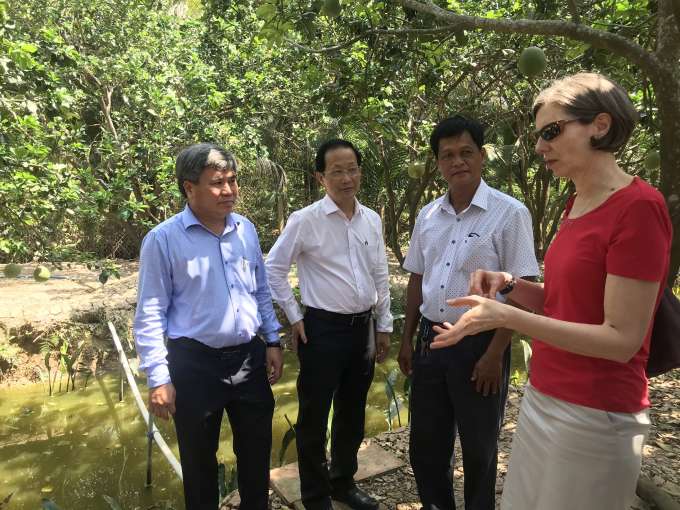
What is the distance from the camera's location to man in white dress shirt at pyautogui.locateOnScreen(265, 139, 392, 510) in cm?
256

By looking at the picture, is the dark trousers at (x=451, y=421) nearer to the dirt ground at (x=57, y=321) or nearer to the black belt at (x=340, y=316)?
the black belt at (x=340, y=316)

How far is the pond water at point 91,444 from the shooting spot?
13.7 feet

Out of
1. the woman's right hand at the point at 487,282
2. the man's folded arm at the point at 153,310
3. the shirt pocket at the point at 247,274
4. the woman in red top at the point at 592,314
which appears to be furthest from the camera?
the shirt pocket at the point at 247,274

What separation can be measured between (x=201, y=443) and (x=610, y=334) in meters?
1.75

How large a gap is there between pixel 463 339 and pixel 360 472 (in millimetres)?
1316

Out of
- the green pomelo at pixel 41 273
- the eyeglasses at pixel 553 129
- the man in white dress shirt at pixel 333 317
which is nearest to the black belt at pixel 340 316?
the man in white dress shirt at pixel 333 317

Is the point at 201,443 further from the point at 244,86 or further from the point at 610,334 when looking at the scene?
the point at 244,86

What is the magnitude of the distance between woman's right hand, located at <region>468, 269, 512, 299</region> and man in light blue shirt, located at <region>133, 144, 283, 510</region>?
3.85 feet

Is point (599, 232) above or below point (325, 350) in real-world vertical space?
above

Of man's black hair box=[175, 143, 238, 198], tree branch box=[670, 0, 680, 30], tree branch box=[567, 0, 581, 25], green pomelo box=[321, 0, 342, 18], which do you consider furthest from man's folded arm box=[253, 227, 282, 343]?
tree branch box=[670, 0, 680, 30]

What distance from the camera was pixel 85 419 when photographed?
18.4ft

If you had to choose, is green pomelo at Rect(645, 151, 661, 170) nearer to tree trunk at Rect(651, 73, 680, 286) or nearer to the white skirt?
tree trunk at Rect(651, 73, 680, 286)

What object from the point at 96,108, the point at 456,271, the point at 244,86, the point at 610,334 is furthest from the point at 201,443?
the point at 96,108

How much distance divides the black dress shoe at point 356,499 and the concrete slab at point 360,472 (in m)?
0.03
